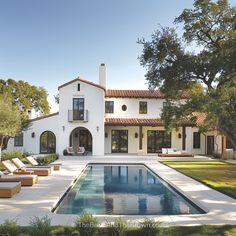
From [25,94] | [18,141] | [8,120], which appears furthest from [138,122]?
[25,94]

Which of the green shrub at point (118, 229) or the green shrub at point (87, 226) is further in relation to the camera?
the green shrub at point (87, 226)

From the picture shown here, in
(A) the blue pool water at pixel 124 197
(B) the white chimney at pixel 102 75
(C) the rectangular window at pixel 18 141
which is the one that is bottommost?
(A) the blue pool water at pixel 124 197

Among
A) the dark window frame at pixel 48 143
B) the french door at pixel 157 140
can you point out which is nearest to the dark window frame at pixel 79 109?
the dark window frame at pixel 48 143

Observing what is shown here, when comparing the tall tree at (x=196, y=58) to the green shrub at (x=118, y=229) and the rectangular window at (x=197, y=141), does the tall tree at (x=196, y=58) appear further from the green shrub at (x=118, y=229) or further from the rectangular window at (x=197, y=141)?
the rectangular window at (x=197, y=141)

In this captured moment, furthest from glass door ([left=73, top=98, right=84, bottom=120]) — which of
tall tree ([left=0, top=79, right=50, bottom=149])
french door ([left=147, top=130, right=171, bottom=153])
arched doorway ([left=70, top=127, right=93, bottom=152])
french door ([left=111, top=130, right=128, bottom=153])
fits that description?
tall tree ([left=0, top=79, right=50, bottom=149])

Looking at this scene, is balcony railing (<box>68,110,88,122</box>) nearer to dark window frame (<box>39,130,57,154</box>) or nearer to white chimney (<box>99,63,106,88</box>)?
dark window frame (<box>39,130,57,154</box>)

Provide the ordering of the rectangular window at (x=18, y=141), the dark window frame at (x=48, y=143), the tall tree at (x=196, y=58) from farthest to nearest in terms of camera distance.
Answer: the dark window frame at (x=48, y=143)
the rectangular window at (x=18, y=141)
the tall tree at (x=196, y=58)

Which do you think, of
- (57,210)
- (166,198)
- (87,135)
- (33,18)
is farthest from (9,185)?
(87,135)

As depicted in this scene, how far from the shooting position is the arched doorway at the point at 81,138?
34750 millimetres

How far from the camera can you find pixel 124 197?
12922 mm

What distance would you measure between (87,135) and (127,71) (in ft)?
33.4

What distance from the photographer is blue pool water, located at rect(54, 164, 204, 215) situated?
10.6 m

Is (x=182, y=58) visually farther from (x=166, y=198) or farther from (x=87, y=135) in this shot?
(x=87, y=135)

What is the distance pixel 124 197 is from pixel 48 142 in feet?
72.2
